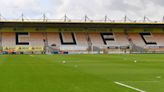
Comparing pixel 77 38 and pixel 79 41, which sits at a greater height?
pixel 77 38

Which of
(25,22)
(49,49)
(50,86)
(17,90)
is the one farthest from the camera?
(25,22)

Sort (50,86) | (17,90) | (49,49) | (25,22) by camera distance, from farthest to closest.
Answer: (25,22), (49,49), (50,86), (17,90)

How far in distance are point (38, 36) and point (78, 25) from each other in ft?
31.5

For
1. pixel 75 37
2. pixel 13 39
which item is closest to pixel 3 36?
pixel 13 39

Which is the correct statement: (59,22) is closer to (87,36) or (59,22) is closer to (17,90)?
(87,36)

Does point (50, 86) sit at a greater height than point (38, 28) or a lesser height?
lesser

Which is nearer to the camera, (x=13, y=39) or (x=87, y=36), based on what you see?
(x=13, y=39)

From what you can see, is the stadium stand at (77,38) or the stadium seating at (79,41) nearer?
the stadium stand at (77,38)

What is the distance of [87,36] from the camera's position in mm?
88438

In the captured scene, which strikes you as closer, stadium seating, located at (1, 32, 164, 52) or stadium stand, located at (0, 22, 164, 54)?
stadium stand, located at (0, 22, 164, 54)

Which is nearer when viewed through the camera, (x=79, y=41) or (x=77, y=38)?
(x=79, y=41)

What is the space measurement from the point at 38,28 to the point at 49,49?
9.94m

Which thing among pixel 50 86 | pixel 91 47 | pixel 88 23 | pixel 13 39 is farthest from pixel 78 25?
pixel 50 86

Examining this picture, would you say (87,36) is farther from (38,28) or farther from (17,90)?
(17,90)
